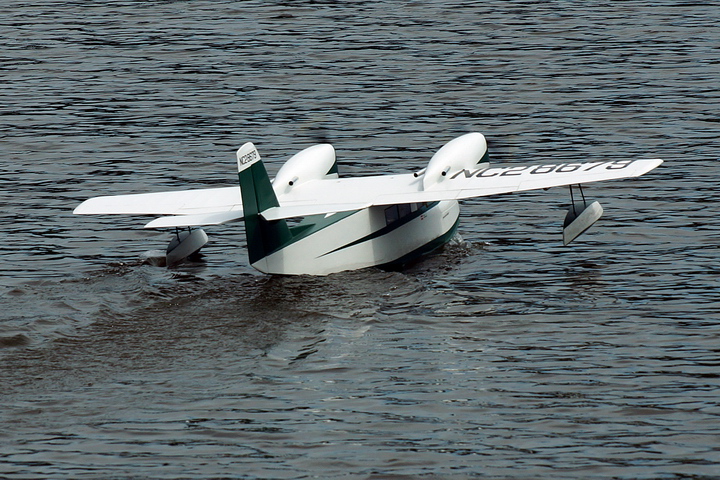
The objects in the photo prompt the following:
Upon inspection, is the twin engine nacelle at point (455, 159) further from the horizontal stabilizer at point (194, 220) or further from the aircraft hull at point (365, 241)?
the horizontal stabilizer at point (194, 220)

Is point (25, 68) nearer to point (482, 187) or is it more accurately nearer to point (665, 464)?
point (482, 187)

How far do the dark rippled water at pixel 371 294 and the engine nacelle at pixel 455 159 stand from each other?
6.66ft

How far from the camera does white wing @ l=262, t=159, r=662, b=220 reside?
78.7ft

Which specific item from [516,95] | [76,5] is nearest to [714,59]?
[516,95]

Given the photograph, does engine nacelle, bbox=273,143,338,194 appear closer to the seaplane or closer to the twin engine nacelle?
the seaplane

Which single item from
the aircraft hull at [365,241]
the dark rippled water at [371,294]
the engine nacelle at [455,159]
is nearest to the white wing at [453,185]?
the engine nacelle at [455,159]

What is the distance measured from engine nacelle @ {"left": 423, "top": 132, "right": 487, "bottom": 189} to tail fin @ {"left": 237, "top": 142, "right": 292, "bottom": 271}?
4047mm

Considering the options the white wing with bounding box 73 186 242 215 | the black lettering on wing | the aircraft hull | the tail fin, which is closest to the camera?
the tail fin

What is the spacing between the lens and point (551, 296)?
23.0 m

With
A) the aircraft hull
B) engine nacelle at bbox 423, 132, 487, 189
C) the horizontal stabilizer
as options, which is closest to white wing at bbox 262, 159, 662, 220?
engine nacelle at bbox 423, 132, 487, 189

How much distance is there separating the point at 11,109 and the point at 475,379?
30.0m

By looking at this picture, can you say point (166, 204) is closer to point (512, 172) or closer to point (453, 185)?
point (453, 185)

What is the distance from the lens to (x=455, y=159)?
2597cm

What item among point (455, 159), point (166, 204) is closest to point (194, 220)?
point (166, 204)
